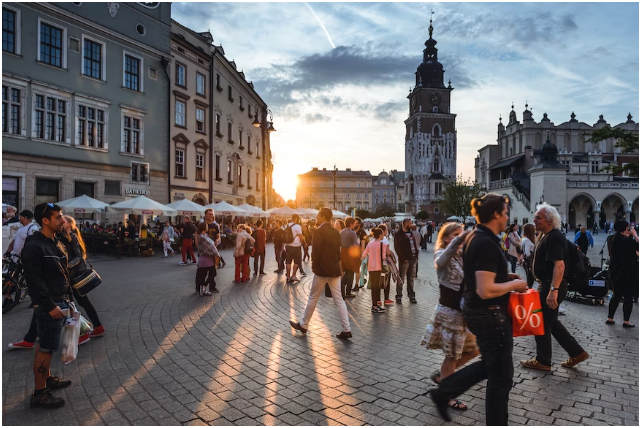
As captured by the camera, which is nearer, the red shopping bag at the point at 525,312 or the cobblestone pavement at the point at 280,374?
the red shopping bag at the point at 525,312

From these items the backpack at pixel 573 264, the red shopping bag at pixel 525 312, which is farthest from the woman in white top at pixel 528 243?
the red shopping bag at pixel 525 312

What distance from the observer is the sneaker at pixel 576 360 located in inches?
220

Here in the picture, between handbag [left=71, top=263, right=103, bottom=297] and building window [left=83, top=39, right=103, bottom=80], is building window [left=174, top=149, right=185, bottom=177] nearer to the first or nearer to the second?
building window [left=83, top=39, right=103, bottom=80]

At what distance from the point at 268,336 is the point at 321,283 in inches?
44.9

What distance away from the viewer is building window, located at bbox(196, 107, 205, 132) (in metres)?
34.0

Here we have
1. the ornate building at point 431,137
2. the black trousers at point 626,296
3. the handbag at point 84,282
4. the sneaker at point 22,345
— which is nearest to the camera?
the handbag at point 84,282

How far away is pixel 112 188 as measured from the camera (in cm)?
2672

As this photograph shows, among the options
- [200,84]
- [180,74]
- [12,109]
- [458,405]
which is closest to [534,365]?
[458,405]

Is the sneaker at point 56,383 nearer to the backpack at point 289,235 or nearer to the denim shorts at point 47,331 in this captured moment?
the denim shorts at point 47,331

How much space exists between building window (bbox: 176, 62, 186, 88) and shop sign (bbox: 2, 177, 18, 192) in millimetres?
13061

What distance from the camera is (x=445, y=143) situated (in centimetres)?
11100

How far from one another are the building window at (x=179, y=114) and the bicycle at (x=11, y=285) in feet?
77.2

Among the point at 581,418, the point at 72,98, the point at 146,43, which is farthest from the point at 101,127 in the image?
the point at 581,418

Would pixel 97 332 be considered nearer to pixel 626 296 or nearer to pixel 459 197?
pixel 626 296
